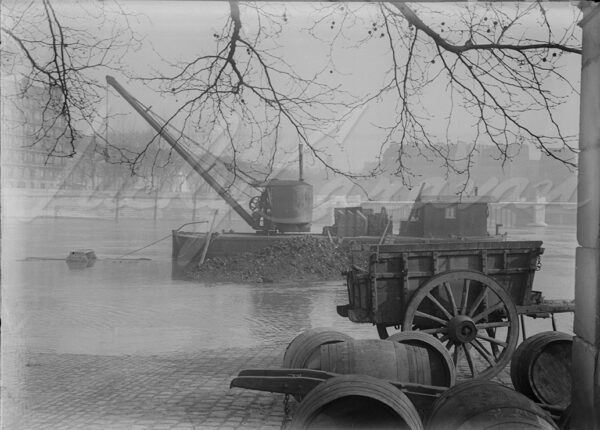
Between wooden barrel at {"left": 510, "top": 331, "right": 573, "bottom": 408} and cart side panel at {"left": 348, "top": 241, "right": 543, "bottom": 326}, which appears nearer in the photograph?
wooden barrel at {"left": 510, "top": 331, "right": 573, "bottom": 408}

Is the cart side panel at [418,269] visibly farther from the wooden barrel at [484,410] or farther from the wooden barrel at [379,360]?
the wooden barrel at [484,410]

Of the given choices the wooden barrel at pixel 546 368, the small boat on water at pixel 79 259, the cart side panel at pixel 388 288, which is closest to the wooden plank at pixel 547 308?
the wooden barrel at pixel 546 368

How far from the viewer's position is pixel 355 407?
3373 mm

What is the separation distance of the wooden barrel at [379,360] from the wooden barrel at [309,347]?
271 mm

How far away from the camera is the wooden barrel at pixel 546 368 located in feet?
15.6

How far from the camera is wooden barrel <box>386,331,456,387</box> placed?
4570mm

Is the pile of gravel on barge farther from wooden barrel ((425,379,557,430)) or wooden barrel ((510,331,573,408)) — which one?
wooden barrel ((425,379,557,430))

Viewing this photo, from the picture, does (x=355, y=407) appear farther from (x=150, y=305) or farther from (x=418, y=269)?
(x=150, y=305)

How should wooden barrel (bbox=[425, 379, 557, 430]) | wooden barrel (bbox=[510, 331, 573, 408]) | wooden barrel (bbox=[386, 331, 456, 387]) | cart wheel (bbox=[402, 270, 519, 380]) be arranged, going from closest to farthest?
wooden barrel (bbox=[425, 379, 557, 430]), wooden barrel (bbox=[386, 331, 456, 387]), wooden barrel (bbox=[510, 331, 573, 408]), cart wheel (bbox=[402, 270, 519, 380])

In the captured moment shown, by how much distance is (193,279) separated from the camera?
622 inches

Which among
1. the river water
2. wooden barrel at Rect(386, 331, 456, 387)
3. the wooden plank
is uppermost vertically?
the wooden plank

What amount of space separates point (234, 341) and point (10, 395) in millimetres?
3391

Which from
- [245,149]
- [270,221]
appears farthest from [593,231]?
[270,221]

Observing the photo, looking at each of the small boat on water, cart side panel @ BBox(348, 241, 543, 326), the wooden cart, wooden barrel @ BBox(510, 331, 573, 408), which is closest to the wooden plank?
the wooden cart
